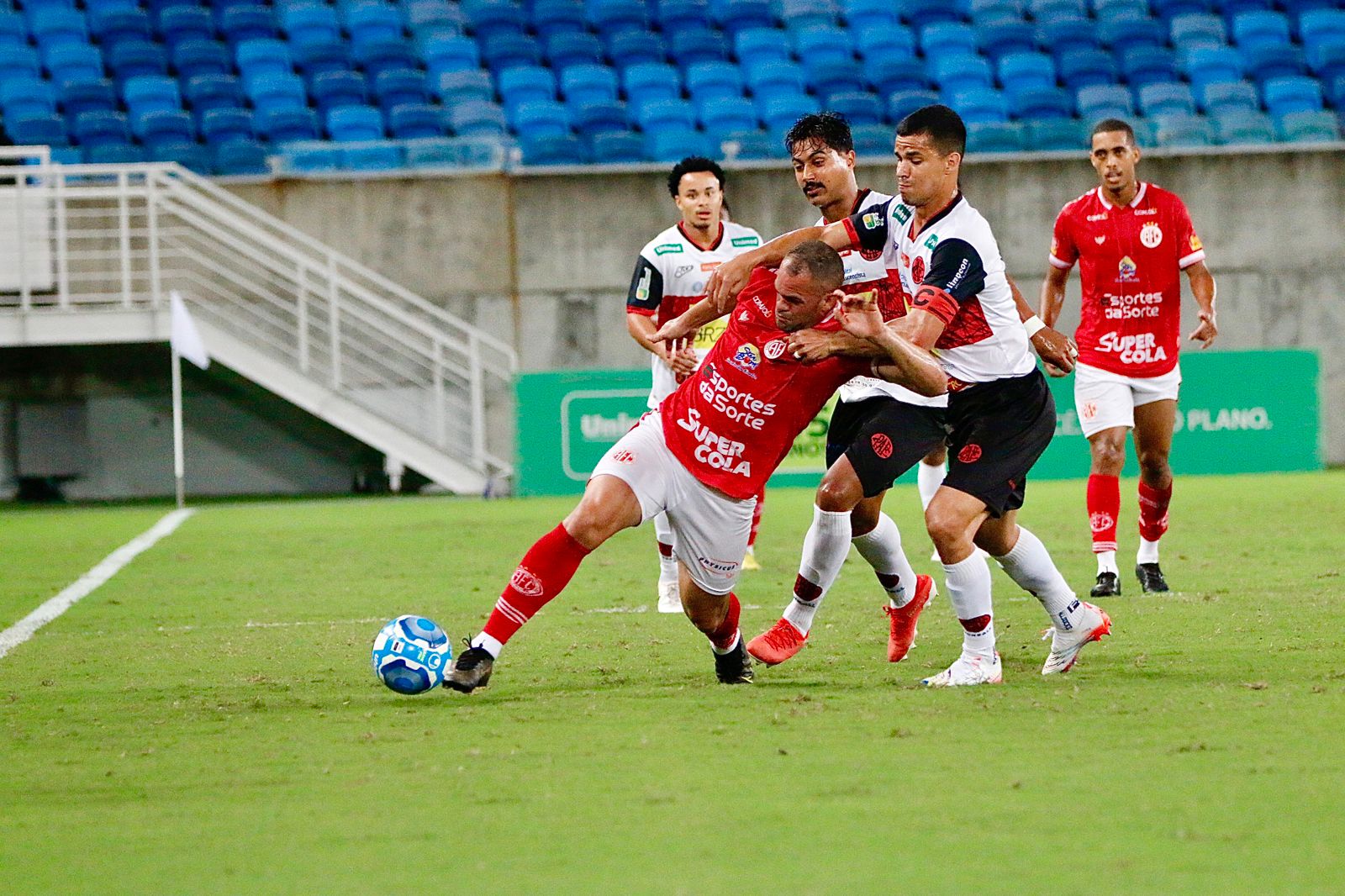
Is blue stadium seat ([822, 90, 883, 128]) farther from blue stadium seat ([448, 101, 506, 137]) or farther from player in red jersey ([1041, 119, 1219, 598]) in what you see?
player in red jersey ([1041, 119, 1219, 598])

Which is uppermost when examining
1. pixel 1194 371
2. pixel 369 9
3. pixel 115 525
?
pixel 369 9

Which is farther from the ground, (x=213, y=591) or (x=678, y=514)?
(x=678, y=514)

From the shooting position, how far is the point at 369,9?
21.5m

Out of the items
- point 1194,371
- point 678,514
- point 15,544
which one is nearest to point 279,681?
point 678,514

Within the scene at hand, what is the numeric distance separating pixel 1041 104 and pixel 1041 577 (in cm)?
1598

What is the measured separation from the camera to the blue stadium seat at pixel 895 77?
68.5ft

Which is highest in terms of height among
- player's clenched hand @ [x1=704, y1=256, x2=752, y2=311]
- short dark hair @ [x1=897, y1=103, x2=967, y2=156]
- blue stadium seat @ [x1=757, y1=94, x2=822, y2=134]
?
blue stadium seat @ [x1=757, y1=94, x2=822, y2=134]

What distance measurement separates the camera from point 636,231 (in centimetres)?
1925

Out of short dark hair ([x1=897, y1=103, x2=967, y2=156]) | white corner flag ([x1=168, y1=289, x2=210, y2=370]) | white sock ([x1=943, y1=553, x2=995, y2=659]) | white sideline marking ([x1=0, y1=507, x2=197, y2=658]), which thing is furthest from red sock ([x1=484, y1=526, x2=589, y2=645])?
white corner flag ([x1=168, y1=289, x2=210, y2=370])

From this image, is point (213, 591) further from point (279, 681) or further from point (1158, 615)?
point (1158, 615)

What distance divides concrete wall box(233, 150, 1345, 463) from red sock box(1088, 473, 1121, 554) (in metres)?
11.0

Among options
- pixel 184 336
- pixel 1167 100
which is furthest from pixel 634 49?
pixel 184 336

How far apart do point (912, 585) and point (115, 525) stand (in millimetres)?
9899

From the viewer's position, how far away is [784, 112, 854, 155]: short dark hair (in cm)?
634
